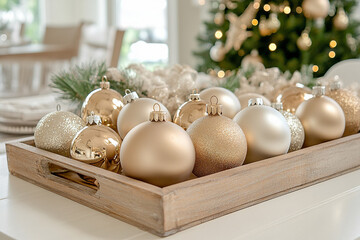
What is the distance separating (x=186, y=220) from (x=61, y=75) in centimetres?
55

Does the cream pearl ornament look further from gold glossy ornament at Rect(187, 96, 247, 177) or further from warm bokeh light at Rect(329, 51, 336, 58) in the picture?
warm bokeh light at Rect(329, 51, 336, 58)

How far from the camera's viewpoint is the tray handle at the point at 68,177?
67 cm

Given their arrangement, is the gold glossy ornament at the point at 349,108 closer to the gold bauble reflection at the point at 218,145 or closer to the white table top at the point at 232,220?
the white table top at the point at 232,220

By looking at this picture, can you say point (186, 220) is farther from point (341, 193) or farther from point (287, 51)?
point (287, 51)

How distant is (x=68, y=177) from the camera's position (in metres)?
0.75

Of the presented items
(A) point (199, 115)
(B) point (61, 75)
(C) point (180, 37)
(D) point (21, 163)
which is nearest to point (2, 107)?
(B) point (61, 75)

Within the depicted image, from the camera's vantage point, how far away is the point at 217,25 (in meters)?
2.79

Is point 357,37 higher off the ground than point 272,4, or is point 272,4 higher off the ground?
point 272,4

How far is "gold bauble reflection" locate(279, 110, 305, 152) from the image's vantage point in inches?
29.1

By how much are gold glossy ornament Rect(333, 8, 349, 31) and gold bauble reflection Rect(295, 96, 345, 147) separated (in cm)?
188

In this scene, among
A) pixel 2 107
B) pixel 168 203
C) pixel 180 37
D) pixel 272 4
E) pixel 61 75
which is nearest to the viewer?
pixel 168 203

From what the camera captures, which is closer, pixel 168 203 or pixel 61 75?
pixel 168 203

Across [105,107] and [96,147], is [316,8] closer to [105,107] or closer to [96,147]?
[105,107]

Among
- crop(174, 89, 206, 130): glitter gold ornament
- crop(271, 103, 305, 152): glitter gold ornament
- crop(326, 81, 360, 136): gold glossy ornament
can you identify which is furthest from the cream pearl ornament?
crop(326, 81, 360, 136): gold glossy ornament
